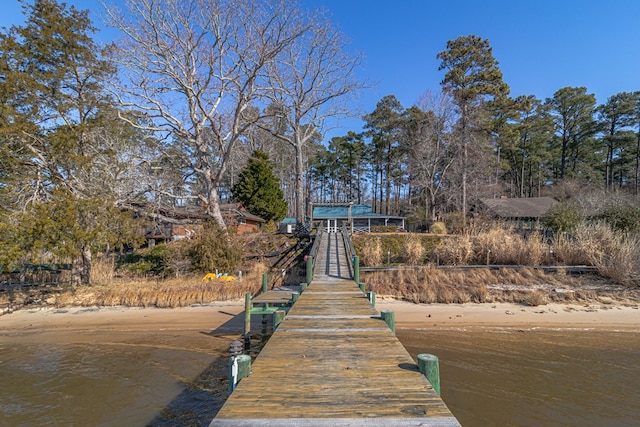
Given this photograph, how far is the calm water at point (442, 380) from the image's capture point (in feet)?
19.8

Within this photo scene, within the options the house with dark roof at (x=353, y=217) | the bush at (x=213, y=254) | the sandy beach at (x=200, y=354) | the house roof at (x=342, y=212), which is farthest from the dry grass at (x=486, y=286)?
the house roof at (x=342, y=212)

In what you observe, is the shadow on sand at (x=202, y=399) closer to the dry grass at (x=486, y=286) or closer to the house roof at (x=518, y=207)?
the dry grass at (x=486, y=286)

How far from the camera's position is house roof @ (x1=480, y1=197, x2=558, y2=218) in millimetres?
34934

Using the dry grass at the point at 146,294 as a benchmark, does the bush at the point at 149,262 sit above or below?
above

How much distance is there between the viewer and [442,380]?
7.14 m

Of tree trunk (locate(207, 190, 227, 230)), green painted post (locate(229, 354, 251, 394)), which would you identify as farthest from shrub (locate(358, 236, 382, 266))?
green painted post (locate(229, 354, 251, 394))

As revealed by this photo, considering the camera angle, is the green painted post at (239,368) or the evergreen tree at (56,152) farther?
the evergreen tree at (56,152)

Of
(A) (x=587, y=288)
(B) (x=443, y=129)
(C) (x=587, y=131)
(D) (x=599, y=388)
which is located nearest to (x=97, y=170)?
(D) (x=599, y=388)

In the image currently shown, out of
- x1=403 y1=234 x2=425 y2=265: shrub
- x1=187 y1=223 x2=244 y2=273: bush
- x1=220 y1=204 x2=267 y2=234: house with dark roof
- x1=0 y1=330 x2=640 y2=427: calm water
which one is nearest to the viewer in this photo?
x1=0 y1=330 x2=640 y2=427: calm water

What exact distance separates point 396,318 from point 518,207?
3194 cm

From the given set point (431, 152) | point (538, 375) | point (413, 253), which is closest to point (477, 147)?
point (431, 152)

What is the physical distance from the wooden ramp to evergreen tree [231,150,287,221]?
97.5 ft

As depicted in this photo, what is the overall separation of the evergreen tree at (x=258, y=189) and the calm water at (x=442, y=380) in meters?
25.2

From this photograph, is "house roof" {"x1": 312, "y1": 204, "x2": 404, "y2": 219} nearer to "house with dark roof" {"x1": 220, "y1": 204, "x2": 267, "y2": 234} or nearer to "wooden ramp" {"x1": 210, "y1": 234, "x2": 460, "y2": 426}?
"house with dark roof" {"x1": 220, "y1": 204, "x2": 267, "y2": 234}
